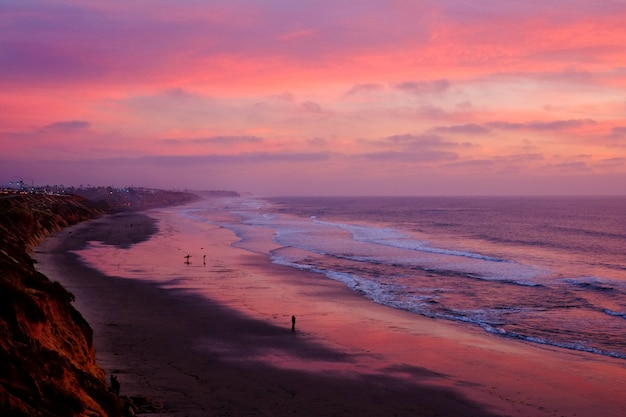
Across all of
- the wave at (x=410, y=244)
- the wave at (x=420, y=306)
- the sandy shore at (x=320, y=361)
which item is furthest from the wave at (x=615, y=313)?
the wave at (x=410, y=244)

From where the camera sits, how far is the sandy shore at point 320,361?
16.7 m

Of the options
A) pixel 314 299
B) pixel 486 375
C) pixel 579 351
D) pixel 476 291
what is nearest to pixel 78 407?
pixel 486 375

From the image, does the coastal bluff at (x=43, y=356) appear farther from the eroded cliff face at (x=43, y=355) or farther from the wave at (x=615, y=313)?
the wave at (x=615, y=313)

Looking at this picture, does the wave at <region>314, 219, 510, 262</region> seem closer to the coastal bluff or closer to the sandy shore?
the sandy shore

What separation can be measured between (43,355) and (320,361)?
11.6 metres

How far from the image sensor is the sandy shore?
1669 centimetres

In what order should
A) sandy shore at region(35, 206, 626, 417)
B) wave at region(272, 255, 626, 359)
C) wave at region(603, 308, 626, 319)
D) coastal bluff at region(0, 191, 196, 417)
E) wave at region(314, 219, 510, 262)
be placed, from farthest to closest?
wave at region(314, 219, 510, 262), wave at region(603, 308, 626, 319), wave at region(272, 255, 626, 359), sandy shore at region(35, 206, 626, 417), coastal bluff at region(0, 191, 196, 417)

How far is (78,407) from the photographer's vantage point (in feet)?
34.5

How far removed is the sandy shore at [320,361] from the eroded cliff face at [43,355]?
9.48 ft

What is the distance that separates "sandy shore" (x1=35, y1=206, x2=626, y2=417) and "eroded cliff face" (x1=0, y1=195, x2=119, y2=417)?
9.48 feet

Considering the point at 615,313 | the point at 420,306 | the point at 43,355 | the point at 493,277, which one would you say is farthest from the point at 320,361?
the point at 493,277

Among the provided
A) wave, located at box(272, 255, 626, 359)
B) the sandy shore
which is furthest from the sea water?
the sandy shore

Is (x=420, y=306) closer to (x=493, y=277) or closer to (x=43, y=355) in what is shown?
(x=493, y=277)

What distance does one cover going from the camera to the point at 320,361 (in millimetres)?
20906
